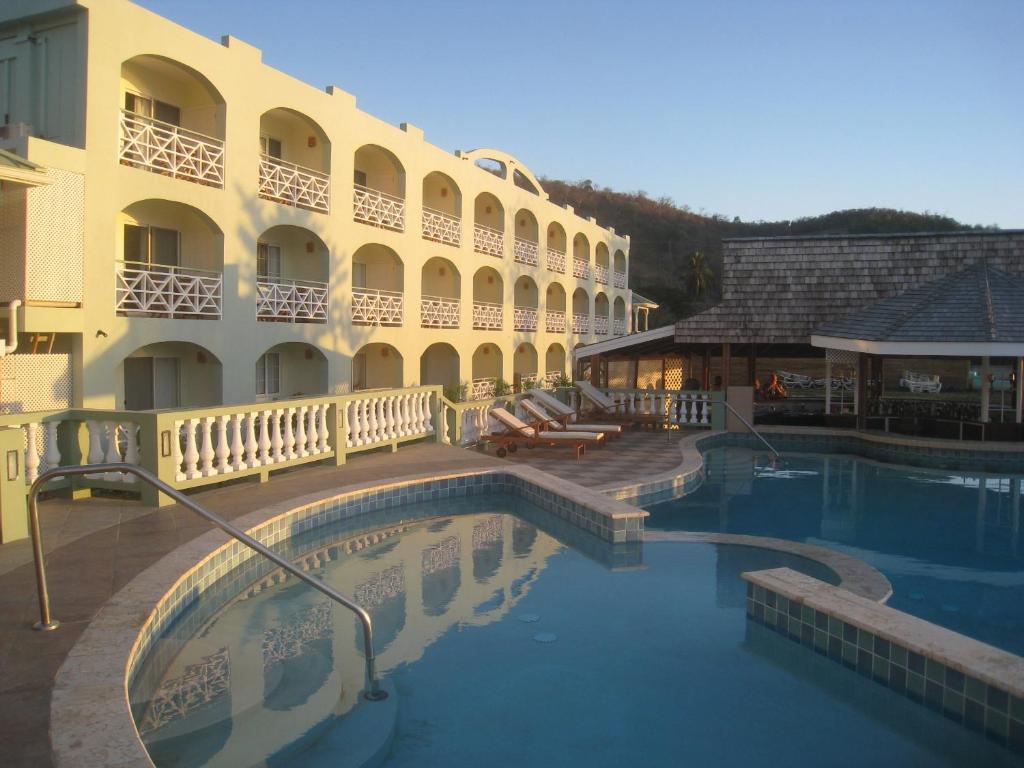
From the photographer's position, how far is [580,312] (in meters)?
36.9

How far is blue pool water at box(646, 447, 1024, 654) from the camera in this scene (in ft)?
24.1

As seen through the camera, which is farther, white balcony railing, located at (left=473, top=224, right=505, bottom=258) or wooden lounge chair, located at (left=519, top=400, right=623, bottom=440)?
white balcony railing, located at (left=473, top=224, right=505, bottom=258)

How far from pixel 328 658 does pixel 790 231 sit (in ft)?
231

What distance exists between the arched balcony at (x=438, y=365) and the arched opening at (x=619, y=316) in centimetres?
1557

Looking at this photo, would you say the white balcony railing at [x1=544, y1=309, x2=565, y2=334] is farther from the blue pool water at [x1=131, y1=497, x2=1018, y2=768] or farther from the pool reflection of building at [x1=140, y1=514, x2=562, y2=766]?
the blue pool water at [x1=131, y1=497, x2=1018, y2=768]

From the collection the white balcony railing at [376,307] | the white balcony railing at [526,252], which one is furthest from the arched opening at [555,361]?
the white balcony railing at [376,307]

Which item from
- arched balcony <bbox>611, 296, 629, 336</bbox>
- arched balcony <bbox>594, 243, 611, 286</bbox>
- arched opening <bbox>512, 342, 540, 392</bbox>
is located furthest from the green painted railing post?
arched balcony <bbox>611, 296, 629, 336</bbox>

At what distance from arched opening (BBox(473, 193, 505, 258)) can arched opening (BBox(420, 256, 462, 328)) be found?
1.38 m

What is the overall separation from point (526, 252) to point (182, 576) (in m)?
24.7

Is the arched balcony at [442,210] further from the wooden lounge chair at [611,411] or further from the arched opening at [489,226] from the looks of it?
the wooden lounge chair at [611,411]

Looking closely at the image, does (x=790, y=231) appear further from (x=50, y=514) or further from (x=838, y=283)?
(x=50, y=514)

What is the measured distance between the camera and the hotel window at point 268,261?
18.3 metres

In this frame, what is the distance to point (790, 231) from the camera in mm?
69250

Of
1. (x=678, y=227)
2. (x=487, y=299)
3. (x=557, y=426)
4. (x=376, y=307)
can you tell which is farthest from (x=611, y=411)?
(x=678, y=227)
